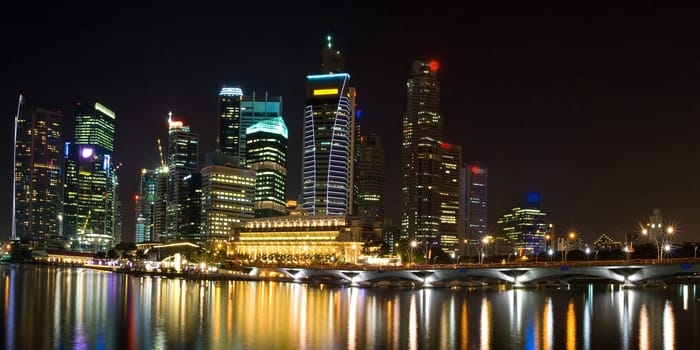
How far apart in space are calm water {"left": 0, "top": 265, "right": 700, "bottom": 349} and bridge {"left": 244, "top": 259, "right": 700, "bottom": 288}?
6.19m

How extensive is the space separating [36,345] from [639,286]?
10913cm

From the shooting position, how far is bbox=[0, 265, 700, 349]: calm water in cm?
5197

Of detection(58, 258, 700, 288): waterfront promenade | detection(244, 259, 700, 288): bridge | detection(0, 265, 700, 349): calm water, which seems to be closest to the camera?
detection(0, 265, 700, 349): calm water

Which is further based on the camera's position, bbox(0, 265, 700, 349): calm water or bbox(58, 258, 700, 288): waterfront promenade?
bbox(58, 258, 700, 288): waterfront promenade

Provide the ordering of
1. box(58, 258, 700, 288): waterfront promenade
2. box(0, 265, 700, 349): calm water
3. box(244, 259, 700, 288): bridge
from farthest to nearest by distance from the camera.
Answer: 1. box(58, 258, 700, 288): waterfront promenade
2. box(244, 259, 700, 288): bridge
3. box(0, 265, 700, 349): calm water

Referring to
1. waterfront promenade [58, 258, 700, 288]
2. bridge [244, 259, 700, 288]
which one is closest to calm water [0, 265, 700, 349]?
bridge [244, 259, 700, 288]

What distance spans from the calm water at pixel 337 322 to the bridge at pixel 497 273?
20.3ft

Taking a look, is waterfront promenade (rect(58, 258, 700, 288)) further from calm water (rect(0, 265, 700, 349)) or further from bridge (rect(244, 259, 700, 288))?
calm water (rect(0, 265, 700, 349))

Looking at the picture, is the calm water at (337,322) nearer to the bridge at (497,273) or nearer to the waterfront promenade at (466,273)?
the bridge at (497,273)

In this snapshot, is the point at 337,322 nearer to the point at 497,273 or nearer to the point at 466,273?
the point at 466,273

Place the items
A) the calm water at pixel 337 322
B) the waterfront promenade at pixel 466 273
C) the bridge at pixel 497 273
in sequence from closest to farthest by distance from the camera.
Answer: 1. the calm water at pixel 337 322
2. the bridge at pixel 497 273
3. the waterfront promenade at pixel 466 273

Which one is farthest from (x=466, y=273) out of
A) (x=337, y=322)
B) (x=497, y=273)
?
(x=337, y=322)

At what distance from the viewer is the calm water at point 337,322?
2046 inches

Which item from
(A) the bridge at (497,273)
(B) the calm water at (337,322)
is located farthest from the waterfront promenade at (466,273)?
(B) the calm water at (337,322)
